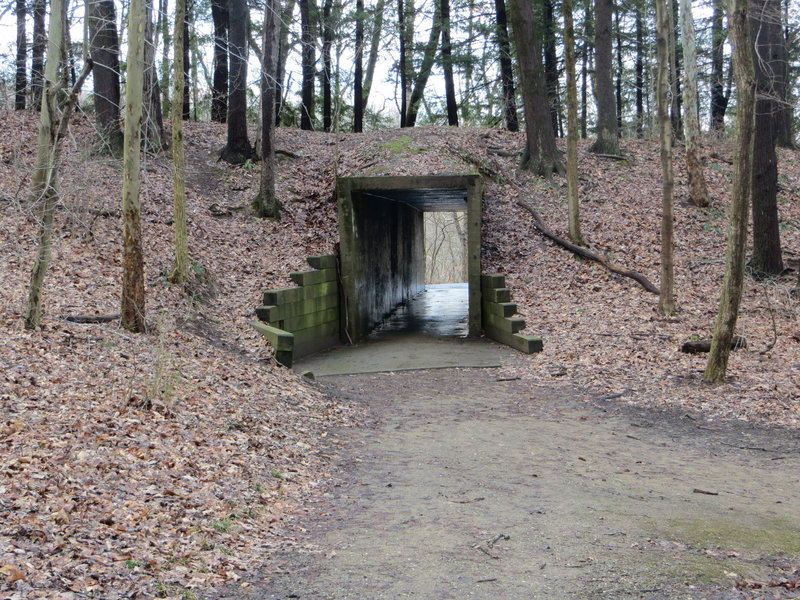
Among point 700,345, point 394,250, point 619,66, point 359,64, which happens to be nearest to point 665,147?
point 700,345

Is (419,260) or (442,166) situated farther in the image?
(419,260)

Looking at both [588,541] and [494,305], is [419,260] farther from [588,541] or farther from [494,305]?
[588,541]

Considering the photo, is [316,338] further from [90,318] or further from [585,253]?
[585,253]

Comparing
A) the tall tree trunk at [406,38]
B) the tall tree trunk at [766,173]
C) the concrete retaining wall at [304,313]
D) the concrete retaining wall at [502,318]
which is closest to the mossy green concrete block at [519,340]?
the concrete retaining wall at [502,318]

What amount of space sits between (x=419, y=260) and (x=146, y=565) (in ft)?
85.1

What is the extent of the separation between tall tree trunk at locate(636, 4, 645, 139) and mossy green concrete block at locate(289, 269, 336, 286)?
17978 millimetres

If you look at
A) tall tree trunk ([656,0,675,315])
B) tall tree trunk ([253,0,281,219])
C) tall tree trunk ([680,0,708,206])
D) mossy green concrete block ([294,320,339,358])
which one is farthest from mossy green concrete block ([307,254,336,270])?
tall tree trunk ([680,0,708,206])

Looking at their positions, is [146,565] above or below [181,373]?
below

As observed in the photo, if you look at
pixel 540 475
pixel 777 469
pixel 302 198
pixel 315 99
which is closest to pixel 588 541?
pixel 540 475

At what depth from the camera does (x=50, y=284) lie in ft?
36.9

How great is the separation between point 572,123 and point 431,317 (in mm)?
7056

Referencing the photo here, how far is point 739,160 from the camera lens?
9305 mm

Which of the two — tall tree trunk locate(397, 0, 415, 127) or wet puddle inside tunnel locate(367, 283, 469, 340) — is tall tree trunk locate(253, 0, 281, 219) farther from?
tall tree trunk locate(397, 0, 415, 127)

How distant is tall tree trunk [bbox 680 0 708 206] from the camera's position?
1752 cm
